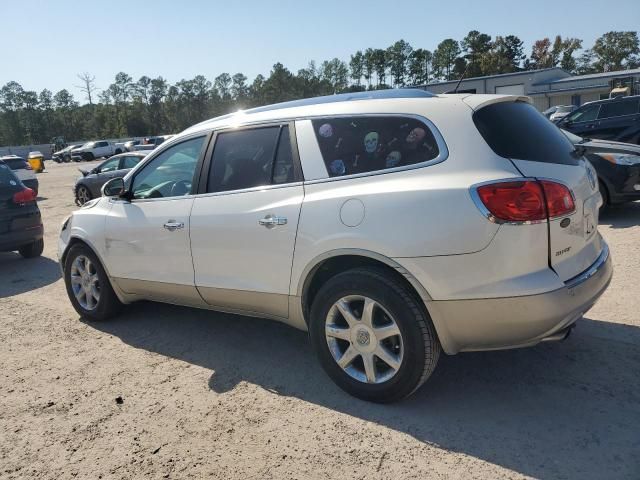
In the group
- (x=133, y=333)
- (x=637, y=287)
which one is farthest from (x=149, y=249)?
(x=637, y=287)

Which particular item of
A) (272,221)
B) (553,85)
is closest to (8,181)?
(272,221)

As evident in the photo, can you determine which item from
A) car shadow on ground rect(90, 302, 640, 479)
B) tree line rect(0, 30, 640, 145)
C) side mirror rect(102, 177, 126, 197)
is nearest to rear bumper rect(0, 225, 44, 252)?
side mirror rect(102, 177, 126, 197)

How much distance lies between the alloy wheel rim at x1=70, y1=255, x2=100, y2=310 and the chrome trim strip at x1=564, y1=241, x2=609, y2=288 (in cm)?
402

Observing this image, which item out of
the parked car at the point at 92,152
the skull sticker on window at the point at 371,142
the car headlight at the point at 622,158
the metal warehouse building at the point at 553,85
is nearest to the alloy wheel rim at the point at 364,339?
the skull sticker on window at the point at 371,142

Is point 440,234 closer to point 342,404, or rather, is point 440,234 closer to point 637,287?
point 342,404

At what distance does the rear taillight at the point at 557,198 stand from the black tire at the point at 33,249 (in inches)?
317

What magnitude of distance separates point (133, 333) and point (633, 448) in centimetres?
391

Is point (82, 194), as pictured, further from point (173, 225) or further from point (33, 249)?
point (173, 225)

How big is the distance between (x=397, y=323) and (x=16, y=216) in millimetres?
6986

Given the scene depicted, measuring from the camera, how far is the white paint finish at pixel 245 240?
3.37 meters

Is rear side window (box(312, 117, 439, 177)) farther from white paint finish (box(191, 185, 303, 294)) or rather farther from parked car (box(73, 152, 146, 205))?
parked car (box(73, 152, 146, 205))

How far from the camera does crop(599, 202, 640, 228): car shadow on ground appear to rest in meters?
7.38

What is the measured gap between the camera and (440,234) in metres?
2.75

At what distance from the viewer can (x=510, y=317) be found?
271 cm
